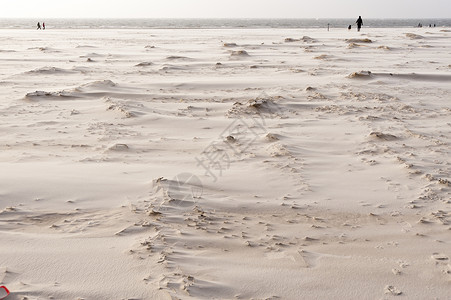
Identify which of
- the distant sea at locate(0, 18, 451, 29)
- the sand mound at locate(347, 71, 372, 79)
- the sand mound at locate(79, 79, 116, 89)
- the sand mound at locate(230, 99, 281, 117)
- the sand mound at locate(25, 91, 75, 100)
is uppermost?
the distant sea at locate(0, 18, 451, 29)

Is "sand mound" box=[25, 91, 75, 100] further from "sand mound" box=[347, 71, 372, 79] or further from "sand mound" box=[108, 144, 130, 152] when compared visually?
"sand mound" box=[347, 71, 372, 79]

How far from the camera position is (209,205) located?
3.01 m

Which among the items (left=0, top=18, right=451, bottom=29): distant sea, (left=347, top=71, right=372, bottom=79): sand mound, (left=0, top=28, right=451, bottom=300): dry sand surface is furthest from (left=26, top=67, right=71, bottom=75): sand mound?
(left=0, top=18, right=451, bottom=29): distant sea

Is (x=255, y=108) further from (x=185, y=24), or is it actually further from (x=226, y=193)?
(x=185, y=24)

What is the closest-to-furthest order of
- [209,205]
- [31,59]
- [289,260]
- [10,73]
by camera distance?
[289,260] → [209,205] → [10,73] → [31,59]

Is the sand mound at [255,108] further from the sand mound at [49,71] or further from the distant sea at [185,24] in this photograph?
the distant sea at [185,24]

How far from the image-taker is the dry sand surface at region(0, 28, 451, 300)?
2166 mm

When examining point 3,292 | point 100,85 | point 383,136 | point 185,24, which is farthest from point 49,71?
point 185,24

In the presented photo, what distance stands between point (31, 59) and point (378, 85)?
7500mm

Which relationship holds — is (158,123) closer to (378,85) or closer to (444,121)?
(444,121)

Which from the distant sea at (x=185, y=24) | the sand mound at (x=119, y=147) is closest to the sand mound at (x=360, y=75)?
the sand mound at (x=119, y=147)

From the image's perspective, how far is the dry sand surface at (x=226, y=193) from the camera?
2166 mm

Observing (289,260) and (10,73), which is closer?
(289,260)

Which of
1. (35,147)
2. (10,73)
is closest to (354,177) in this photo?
(35,147)
